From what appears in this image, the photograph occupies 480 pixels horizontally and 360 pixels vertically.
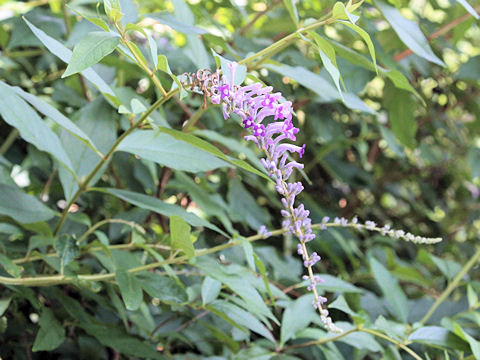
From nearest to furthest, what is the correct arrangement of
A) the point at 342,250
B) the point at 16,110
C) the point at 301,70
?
the point at 16,110 < the point at 301,70 < the point at 342,250

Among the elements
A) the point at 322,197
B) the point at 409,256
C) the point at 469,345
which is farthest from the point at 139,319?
the point at 409,256

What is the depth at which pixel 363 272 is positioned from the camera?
4.35 ft

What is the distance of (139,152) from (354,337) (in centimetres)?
49

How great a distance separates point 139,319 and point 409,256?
1.08 metres

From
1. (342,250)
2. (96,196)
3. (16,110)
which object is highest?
(16,110)

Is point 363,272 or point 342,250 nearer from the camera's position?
point 363,272

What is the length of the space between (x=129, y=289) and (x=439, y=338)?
0.53m

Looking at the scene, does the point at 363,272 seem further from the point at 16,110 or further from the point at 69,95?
the point at 16,110

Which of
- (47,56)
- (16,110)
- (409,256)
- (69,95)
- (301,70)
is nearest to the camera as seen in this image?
(16,110)

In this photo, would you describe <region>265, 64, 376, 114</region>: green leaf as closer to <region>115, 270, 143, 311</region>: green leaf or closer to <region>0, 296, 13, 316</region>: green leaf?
<region>115, 270, 143, 311</region>: green leaf

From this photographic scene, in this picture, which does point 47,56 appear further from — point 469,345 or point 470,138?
point 470,138

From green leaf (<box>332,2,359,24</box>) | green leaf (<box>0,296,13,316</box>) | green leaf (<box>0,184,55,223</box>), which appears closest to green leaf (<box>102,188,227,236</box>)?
green leaf (<box>0,184,55,223</box>)

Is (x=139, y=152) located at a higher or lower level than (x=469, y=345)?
higher

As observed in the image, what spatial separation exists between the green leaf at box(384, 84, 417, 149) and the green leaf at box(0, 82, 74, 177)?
756 millimetres
